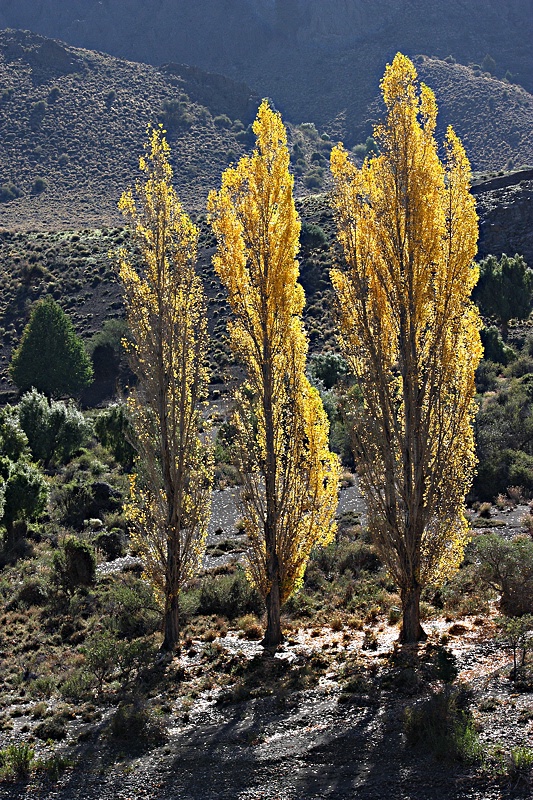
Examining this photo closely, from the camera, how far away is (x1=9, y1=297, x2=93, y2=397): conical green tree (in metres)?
59.7

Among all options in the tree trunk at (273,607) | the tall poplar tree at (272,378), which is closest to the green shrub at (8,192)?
the tall poplar tree at (272,378)

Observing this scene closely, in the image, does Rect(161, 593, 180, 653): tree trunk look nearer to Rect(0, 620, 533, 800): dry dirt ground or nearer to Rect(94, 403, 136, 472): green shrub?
Rect(0, 620, 533, 800): dry dirt ground

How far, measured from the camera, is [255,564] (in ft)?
58.5

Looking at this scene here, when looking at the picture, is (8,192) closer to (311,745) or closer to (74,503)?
(74,503)

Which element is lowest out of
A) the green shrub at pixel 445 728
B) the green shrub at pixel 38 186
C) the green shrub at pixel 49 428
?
the green shrub at pixel 445 728

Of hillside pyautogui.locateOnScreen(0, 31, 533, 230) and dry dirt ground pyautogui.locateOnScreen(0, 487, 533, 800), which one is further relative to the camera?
hillside pyautogui.locateOnScreen(0, 31, 533, 230)

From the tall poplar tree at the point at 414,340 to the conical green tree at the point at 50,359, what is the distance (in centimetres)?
4508

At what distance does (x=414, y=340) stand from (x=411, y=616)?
486cm

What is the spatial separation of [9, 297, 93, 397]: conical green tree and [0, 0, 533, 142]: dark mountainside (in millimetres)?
90578

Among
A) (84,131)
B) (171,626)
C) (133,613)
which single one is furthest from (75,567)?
(84,131)

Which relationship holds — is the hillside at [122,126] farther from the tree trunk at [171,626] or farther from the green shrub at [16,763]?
the green shrub at [16,763]

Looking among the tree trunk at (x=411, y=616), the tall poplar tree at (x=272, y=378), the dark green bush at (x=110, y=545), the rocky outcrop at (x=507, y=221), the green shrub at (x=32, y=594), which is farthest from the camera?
the rocky outcrop at (x=507, y=221)

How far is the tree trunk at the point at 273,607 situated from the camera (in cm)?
1762

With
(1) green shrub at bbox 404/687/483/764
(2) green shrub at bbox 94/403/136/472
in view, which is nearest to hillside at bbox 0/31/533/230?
(2) green shrub at bbox 94/403/136/472
